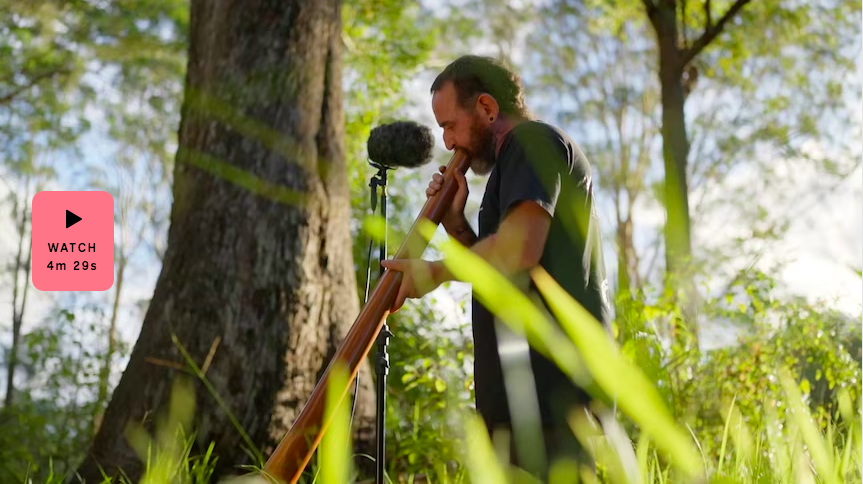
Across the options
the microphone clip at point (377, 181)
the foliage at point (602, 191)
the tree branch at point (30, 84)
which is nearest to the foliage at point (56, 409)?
the foliage at point (602, 191)

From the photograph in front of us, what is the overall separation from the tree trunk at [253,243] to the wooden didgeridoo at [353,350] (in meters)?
1.93

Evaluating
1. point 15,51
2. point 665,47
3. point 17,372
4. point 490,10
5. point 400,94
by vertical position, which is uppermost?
point 490,10

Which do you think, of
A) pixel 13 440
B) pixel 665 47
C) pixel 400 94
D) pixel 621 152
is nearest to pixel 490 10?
pixel 621 152

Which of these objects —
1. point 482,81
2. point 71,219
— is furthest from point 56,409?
point 482,81

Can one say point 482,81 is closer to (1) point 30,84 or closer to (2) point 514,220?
(2) point 514,220

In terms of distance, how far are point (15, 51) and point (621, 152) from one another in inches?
382

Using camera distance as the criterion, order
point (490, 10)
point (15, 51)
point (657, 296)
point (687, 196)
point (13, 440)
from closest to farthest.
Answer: point (657, 296)
point (13, 440)
point (687, 196)
point (15, 51)
point (490, 10)

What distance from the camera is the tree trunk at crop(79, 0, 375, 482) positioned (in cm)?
400

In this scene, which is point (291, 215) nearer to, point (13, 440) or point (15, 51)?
point (13, 440)

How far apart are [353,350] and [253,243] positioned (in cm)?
226

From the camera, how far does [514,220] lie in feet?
6.74

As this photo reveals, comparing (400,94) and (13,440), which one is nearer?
(13,440)

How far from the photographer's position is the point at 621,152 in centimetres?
1642

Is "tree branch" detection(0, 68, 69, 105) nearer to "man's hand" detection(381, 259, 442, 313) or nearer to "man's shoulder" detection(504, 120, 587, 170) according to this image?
"man's shoulder" detection(504, 120, 587, 170)
